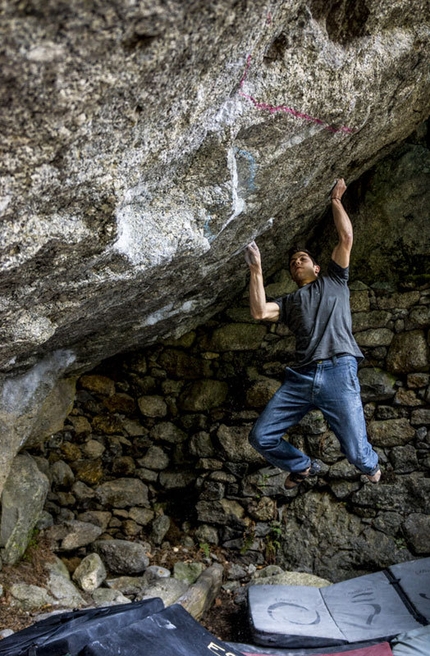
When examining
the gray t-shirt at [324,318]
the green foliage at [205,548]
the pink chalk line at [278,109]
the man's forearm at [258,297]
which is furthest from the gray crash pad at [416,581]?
the pink chalk line at [278,109]

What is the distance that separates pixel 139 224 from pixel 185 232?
0.86 feet

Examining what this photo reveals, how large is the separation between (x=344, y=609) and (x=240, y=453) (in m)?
1.42

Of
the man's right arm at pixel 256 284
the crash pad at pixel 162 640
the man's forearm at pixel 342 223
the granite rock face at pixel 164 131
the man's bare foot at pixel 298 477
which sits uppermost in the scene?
the granite rock face at pixel 164 131

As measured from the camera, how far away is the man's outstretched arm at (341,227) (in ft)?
10.0

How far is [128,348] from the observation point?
4.73 meters

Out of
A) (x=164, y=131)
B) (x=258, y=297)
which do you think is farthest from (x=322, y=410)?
(x=164, y=131)

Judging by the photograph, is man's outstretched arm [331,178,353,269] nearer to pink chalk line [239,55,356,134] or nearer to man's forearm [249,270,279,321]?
pink chalk line [239,55,356,134]

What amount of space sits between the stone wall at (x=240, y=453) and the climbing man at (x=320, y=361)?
1.10 meters

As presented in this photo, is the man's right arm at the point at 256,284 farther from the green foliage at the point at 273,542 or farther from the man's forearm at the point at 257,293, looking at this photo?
the green foliage at the point at 273,542

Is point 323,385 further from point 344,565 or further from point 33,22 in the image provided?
point 33,22

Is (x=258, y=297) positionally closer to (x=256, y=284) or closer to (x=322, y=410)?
(x=256, y=284)

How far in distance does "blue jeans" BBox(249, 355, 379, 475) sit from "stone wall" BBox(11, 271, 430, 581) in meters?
1.17

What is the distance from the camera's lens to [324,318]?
10.8 ft

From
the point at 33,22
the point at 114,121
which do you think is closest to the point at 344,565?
the point at 114,121
